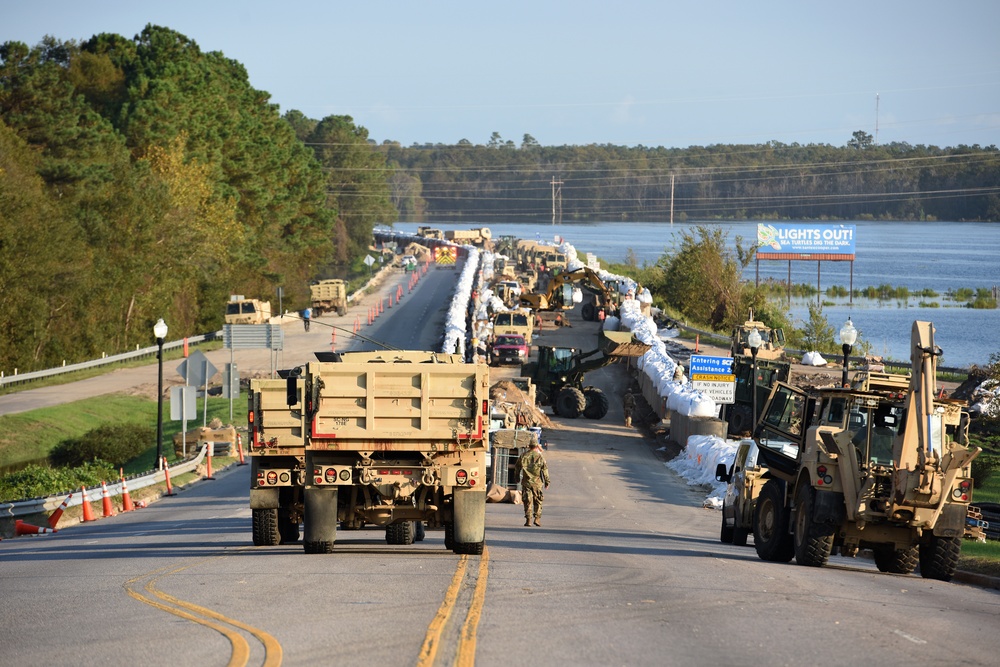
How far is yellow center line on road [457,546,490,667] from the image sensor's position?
32.7ft

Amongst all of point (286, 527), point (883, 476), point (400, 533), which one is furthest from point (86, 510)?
point (883, 476)

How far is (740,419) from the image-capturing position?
4231cm

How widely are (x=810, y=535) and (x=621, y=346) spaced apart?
1189 inches

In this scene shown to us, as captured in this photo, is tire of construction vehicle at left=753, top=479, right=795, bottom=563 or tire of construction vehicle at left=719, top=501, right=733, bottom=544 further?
tire of construction vehicle at left=719, top=501, right=733, bottom=544

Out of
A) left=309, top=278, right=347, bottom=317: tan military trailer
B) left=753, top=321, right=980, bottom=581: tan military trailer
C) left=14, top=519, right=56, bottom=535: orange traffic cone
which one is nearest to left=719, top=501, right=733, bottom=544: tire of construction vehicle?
left=753, top=321, right=980, bottom=581: tan military trailer

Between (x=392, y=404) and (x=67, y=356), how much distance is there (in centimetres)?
6064

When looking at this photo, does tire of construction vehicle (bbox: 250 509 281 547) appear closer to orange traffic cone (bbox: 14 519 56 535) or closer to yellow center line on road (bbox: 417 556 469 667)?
yellow center line on road (bbox: 417 556 469 667)

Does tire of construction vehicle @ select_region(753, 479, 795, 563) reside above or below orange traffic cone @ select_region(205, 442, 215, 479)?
above

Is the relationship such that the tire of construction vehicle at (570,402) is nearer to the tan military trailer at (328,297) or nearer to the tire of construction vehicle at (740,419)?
the tire of construction vehicle at (740,419)

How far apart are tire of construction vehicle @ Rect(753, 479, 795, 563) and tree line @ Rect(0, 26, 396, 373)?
175ft

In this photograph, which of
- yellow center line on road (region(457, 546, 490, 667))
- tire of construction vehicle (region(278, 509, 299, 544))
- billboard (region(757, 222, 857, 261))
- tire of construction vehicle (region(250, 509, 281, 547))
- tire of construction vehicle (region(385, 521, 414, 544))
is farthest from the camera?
billboard (region(757, 222, 857, 261))

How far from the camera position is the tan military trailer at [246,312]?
72.8m

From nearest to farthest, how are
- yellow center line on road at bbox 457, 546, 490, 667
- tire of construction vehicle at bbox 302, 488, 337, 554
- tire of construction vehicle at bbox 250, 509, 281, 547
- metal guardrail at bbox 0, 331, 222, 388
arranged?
yellow center line on road at bbox 457, 546, 490, 667
tire of construction vehicle at bbox 302, 488, 337, 554
tire of construction vehicle at bbox 250, 509, 281, 547
metal guardrail at bbox 0, 331, 222, 388

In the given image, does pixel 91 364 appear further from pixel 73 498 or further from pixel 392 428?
pixel 392 428
